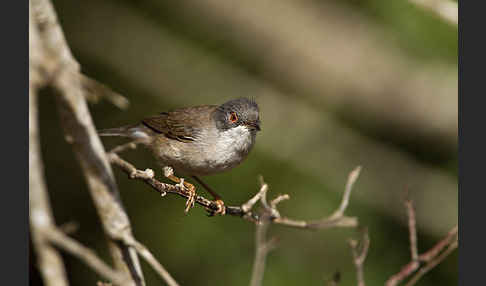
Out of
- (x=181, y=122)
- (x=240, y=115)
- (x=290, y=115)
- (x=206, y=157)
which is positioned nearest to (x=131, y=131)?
(x=181, y=122)

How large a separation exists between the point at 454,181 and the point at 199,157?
176 inches

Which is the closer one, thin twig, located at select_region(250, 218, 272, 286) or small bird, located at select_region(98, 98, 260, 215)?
thin twig, located at select_region(250, 218, 272, 286)

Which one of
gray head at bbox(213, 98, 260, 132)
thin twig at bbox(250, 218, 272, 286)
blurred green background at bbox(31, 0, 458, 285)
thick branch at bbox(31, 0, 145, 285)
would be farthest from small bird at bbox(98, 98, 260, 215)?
blurred green background at bbox(31, 0, 458, 285)

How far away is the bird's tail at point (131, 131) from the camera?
4320 mm

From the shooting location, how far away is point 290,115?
24.4 ft

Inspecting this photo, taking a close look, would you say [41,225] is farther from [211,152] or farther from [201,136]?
[201,136]

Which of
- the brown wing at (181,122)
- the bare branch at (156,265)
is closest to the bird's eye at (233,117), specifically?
the brown wing at (181,122)

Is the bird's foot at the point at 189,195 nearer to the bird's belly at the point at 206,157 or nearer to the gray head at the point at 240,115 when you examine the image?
the bird's belly at the point at 206,157

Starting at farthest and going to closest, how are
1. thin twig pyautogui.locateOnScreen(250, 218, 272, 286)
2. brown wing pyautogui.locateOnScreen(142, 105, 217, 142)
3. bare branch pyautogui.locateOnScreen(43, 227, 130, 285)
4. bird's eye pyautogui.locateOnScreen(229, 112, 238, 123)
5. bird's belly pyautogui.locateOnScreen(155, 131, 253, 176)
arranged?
brown wing pyautogui.locateOnScreen(142, 105, 217, 142) → bird's eye pyautogui.locateOnScreen(229, 112, 238, 123) → bird's belly pyautogui.locateOnScreen(155, 131, 253, 176) → thin twig pyautogui.locateOnScreen(250, 218, 272, 286) → bare branch pyautogui.locateOnScreen(43, 227, 130, 285)

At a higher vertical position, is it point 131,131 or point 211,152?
point 211,152

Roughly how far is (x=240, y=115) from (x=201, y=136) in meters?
0.38

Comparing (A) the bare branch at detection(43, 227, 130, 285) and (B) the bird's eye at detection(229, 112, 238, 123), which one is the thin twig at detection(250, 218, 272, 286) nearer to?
(B) the bird's eye at detection(229, 112, 238, 123)

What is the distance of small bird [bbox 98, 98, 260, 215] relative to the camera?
369 cm

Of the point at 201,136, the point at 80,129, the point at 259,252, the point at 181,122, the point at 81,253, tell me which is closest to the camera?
the point at 81,253
